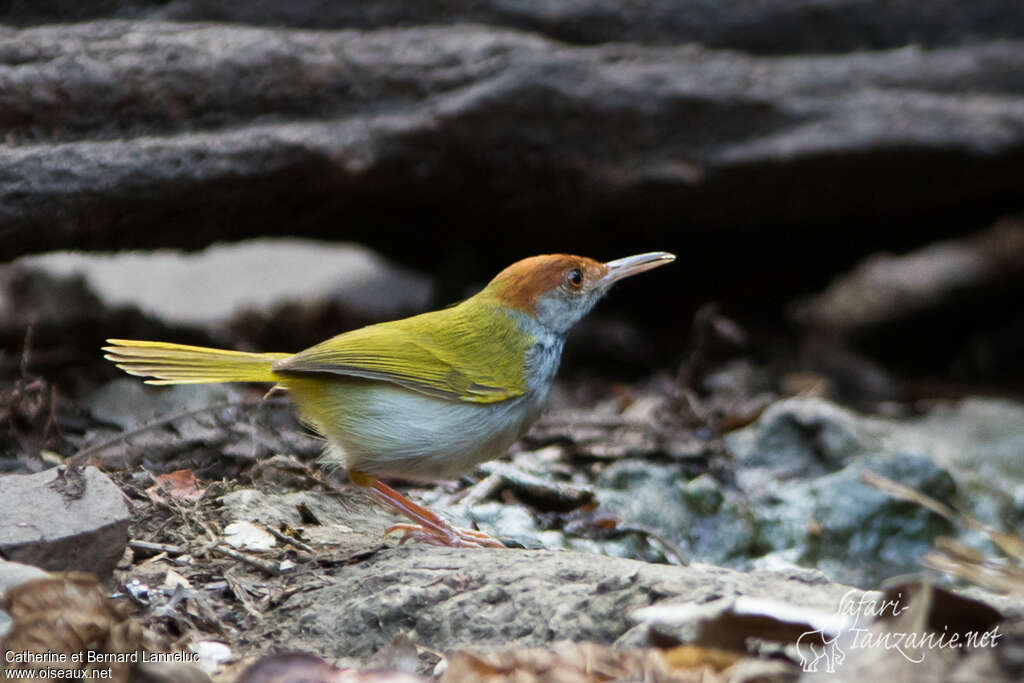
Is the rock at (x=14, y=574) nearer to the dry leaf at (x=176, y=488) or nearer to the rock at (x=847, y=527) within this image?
the dry leaf at (x=176, y=488)

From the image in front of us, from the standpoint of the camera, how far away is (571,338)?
7719mm

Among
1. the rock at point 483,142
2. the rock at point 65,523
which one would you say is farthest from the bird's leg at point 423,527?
the rock at point 483,142

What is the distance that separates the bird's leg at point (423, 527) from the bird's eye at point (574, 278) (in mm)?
1169

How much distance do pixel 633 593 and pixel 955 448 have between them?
162 inches

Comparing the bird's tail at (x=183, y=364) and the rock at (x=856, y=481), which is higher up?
the bird's tail at (x=183, y=364)

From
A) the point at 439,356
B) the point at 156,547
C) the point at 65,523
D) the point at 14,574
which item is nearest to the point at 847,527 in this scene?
the point at 439,356

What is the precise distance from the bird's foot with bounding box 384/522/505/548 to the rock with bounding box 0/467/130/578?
37.2 inches

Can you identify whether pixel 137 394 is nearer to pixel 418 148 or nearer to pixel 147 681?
pixel 418 148

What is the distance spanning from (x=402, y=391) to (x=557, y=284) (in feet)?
3.03

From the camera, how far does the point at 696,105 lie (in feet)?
20.3

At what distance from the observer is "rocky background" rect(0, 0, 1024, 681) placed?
275 cm

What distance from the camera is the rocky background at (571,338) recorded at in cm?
275

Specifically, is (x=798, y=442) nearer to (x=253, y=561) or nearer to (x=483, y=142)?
(x=483, y=142)

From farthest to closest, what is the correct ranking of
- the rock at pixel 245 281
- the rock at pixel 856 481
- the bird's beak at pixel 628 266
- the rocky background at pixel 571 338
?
the rock at pixel 245 281
the rock at pixel 856 481
the bird's beak at pixel 628 266
the rocky background at pixel 571 338
